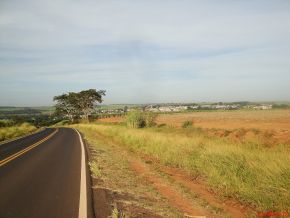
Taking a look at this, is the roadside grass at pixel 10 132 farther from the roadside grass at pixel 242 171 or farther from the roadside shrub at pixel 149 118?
the roadside grass at pixel 242 171

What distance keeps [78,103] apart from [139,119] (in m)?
52.6

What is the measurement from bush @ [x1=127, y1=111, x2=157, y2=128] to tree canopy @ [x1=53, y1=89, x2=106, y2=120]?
151ft

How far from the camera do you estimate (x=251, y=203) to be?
335 inches

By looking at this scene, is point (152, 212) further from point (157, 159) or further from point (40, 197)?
point (157, 159)

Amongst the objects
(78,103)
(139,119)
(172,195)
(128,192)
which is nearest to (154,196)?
(172,195)

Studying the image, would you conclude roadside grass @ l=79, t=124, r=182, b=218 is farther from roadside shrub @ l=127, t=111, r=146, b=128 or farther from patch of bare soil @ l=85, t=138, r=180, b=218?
roadside shrub @ l=127, t=111, r=146, b=128

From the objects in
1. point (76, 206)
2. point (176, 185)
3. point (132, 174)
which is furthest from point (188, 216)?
point (132, 174)

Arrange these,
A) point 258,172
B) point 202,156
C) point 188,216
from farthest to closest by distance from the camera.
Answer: point 202,156 < point 258,172 < point 188,216

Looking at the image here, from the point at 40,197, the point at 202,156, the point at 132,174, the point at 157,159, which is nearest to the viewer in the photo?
the point at 40,197

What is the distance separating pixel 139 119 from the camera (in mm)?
43344

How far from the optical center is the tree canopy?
292 ft

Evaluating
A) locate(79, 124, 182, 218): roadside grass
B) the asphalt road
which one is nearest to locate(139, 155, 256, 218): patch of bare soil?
locate(79, 124, 182, 218): roadside grass

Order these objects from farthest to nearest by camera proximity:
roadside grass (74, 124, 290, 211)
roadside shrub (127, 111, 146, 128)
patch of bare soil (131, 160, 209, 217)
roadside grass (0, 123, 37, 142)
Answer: roadside shrub (127, 111, 146, 128), roadside grass (0, 123, 37, 142), roadside grass (74, 124, 290, 211), patch of bare soil (131, 160, 209, 217)

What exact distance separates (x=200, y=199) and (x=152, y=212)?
204 centimetres
